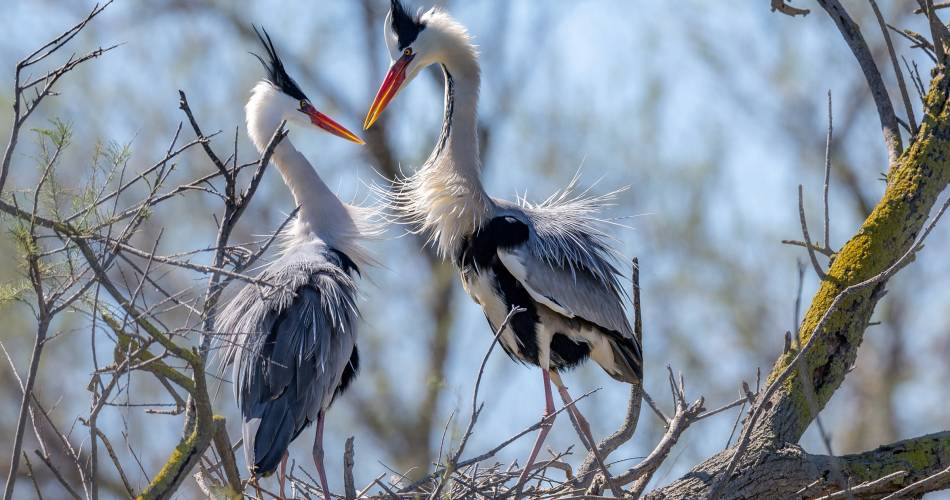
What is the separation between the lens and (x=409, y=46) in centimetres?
504

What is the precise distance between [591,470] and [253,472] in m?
1.04

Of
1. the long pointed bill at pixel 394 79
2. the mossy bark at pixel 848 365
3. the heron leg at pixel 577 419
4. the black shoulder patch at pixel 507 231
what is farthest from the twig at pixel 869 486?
the long pointed bill at pixel 394 79

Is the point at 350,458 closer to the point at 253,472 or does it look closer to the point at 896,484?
the point at 253,472

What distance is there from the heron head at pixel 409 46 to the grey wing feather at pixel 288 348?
97 cm

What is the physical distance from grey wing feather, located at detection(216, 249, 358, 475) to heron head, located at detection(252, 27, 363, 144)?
0.99 meters

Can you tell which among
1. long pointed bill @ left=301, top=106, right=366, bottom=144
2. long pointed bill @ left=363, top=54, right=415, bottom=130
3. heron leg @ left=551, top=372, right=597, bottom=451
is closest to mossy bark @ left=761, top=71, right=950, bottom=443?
Answer: heron leg @ left=551, top=372, right=597, bottom=451

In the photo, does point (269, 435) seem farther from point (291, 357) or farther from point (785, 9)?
point (785, 9)

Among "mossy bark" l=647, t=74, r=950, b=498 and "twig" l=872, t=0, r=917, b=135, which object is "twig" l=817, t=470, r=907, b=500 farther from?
"twig" l=872, t=0, r=917, b=135

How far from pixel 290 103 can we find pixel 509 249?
4.13ft

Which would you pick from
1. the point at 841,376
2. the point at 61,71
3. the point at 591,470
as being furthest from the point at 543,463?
the point at 61,71

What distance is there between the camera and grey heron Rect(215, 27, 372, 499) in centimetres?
391

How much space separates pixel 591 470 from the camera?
3844mm

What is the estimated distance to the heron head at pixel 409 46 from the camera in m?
5.00

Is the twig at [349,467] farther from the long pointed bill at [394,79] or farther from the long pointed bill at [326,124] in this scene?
the long pointed bill at [326,124]
